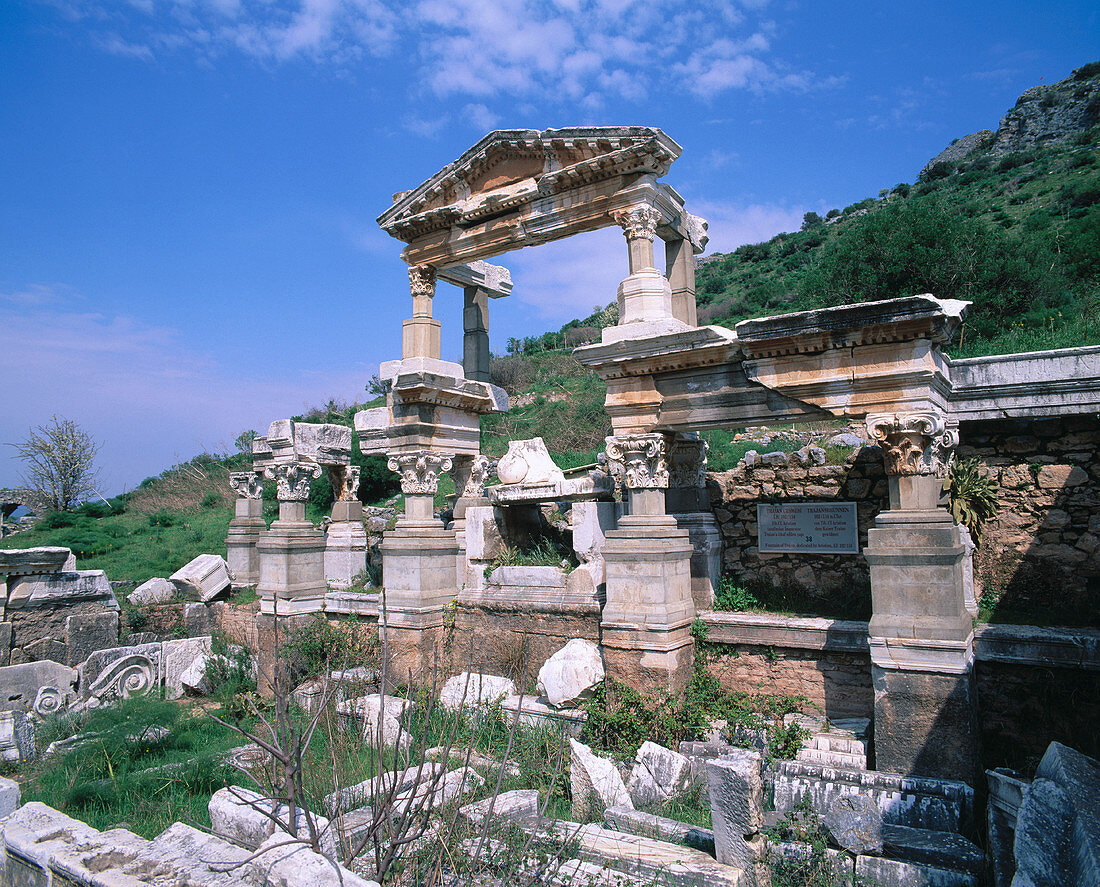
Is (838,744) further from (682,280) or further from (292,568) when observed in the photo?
(292,568)

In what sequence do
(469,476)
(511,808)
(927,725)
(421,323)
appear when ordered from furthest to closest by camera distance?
(469,476), (421,323), (927,725), (511,808)

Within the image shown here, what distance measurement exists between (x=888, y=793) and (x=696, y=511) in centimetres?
399

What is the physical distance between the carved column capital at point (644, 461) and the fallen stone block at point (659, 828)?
11.2 ft

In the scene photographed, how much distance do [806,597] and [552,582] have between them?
313 cm

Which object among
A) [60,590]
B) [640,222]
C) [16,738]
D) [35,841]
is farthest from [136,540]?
[35,841]

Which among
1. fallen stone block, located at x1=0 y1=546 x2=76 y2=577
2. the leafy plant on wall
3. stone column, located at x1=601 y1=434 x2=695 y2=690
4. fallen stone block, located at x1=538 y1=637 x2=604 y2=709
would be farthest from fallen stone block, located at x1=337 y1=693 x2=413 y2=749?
the leafy plant on wall

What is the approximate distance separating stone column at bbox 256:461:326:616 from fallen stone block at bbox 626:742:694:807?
22.2 feet

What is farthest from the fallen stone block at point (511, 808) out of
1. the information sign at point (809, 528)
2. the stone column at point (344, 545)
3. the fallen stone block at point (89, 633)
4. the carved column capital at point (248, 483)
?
the carved column capital at point (248, 483)

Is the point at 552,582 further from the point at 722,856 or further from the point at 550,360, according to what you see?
the point at 550,360

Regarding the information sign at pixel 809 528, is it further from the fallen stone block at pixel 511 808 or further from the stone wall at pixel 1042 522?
the fallen stone block at pixel 511 808

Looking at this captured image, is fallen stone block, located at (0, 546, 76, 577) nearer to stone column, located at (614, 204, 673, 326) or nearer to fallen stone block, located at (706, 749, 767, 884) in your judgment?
stone column, located at (614, 204, 673, 326)

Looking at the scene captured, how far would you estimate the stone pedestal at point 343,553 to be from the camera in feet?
39.5

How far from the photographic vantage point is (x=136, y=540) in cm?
1767

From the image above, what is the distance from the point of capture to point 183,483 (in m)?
23.3
